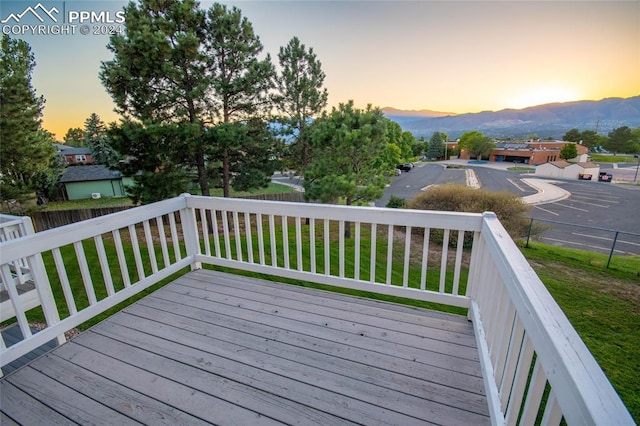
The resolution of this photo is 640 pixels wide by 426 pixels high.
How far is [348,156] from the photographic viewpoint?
26.8ft

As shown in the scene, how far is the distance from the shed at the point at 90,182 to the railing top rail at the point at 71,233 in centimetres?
2359

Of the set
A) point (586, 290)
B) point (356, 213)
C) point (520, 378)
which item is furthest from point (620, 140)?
point (520, 378)

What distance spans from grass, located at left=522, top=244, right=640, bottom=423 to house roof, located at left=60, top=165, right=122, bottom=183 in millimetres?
26924

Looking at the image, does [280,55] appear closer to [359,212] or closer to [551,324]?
[359,212]

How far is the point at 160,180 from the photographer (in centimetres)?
803

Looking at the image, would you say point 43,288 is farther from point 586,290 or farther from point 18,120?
point 18,120

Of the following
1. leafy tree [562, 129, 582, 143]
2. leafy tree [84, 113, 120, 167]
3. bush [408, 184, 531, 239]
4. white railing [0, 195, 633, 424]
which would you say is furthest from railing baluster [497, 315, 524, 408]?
leafy tree [562, 129, 582, 143]

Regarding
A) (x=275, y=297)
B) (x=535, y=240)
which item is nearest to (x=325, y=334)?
(x=275, y=297)

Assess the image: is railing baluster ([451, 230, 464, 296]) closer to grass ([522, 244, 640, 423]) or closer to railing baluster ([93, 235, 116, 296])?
grass ([522, 244, 640, 423])

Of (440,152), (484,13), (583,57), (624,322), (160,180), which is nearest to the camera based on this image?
(624,322)

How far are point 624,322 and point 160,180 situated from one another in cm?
981

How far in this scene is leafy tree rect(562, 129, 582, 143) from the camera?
20.4 m

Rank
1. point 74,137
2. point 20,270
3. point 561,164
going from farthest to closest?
point 74,137
point 561,164
point 20,270

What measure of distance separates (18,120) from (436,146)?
46326 millimetres
